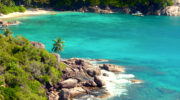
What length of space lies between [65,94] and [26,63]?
392 inches

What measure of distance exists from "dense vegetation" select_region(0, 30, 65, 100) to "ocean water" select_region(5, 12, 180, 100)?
13.7 metres

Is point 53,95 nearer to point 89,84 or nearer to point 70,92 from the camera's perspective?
point 70,92

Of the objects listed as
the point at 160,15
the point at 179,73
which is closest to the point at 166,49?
the point at 179,73

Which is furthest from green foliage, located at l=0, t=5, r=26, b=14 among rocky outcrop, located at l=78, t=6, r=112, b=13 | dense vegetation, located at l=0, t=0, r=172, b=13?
rocky outcrop, located at l=78, t=6, r=112, b=13

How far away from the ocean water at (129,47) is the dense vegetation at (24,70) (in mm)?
13681

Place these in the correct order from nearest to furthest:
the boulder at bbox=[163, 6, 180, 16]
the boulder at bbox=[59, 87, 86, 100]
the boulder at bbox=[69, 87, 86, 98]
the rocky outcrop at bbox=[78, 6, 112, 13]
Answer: the boulder at bbox=[59, 87, 86, 100]
the boulder at bbox=[69, 87, 86, 98]
the boulder at bbox=[163, 6, 180, 16]
the rocky outcrop at bbox=[78, 6, 112, 13]

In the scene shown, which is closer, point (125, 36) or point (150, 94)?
point (150, 94)

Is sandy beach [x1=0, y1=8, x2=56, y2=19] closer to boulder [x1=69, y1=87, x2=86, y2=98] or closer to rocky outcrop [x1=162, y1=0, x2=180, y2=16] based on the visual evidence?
rocky outcrop [x1=162, y1=0, x2=180, y2=16]

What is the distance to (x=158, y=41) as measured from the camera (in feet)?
318

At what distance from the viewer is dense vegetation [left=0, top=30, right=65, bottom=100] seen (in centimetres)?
3941

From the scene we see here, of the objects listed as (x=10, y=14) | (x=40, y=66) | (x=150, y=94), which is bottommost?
(x=150, y=94)

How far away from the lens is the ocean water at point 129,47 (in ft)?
171

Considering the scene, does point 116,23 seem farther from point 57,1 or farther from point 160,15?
point 57,1

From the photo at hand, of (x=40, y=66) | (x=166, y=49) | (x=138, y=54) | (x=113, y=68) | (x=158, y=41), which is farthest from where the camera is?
(x=158, y=41)
